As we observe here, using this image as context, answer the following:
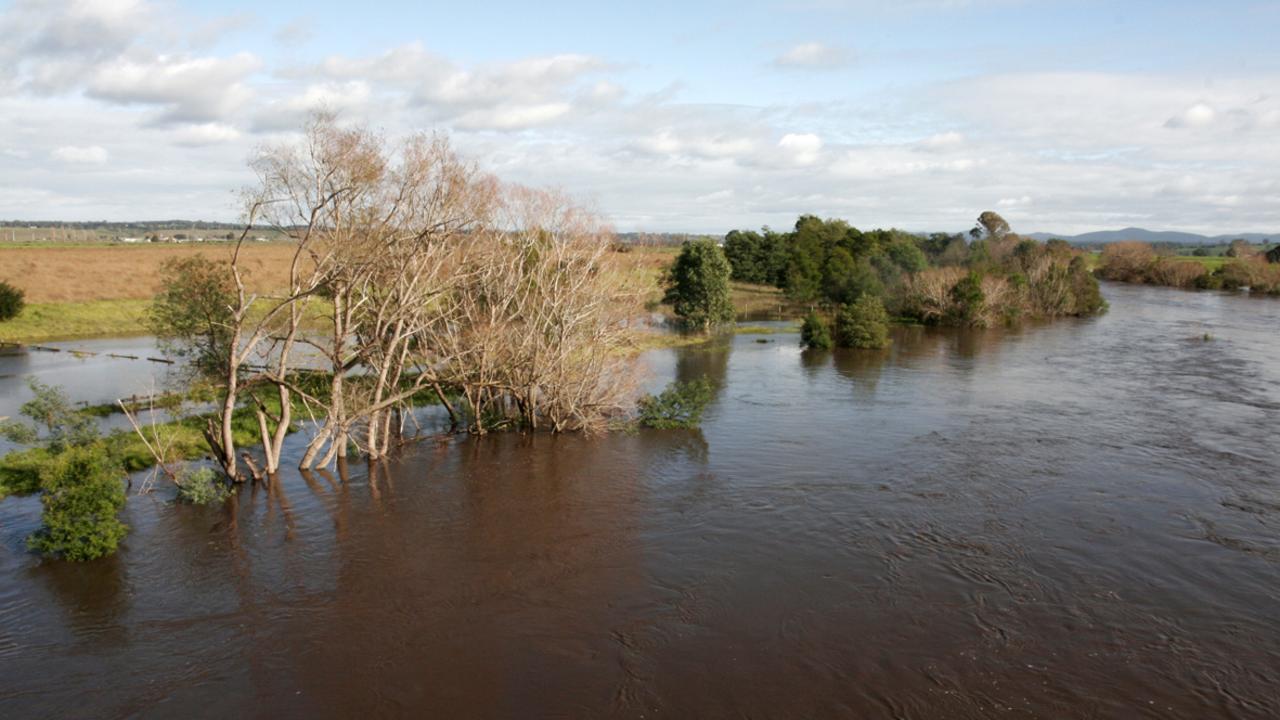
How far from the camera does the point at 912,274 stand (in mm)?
71875

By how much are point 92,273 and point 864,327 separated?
227 ft

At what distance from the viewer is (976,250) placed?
87.3 meters

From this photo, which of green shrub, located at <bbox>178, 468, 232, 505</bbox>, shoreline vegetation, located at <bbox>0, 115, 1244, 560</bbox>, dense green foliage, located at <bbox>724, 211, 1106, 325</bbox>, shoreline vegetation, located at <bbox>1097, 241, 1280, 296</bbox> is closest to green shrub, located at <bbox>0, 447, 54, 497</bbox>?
shoreline vegetation, located at <bbox>0, 115, 1244, 560</bbox>

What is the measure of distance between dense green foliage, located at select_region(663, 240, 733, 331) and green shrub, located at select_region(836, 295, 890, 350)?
9.85 m

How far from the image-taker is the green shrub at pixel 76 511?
18.3 meters

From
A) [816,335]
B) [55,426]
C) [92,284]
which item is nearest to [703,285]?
[816,335]

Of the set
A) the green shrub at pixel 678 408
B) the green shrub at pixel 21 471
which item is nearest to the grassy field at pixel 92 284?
the green shrub at pixel 678 408

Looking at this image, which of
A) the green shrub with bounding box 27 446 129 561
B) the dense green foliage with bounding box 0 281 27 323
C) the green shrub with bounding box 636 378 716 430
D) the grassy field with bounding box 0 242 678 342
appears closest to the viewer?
the green shrub with bounding box 27 446 129 561

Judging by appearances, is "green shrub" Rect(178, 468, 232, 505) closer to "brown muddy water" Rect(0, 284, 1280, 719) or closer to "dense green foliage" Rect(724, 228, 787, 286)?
"brown muddy water" Rect(0, 284, 1280, 719)

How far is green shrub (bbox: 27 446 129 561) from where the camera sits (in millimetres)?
18297

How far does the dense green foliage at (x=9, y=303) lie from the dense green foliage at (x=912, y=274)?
206 ft

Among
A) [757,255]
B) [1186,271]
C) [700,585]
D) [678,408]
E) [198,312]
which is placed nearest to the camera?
[700,585]

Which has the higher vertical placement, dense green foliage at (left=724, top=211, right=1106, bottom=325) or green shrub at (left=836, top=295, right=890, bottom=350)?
dense green foliage at (left=724, top=211, right=1106, bottom=325)

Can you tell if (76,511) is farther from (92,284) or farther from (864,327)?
(92,284)
